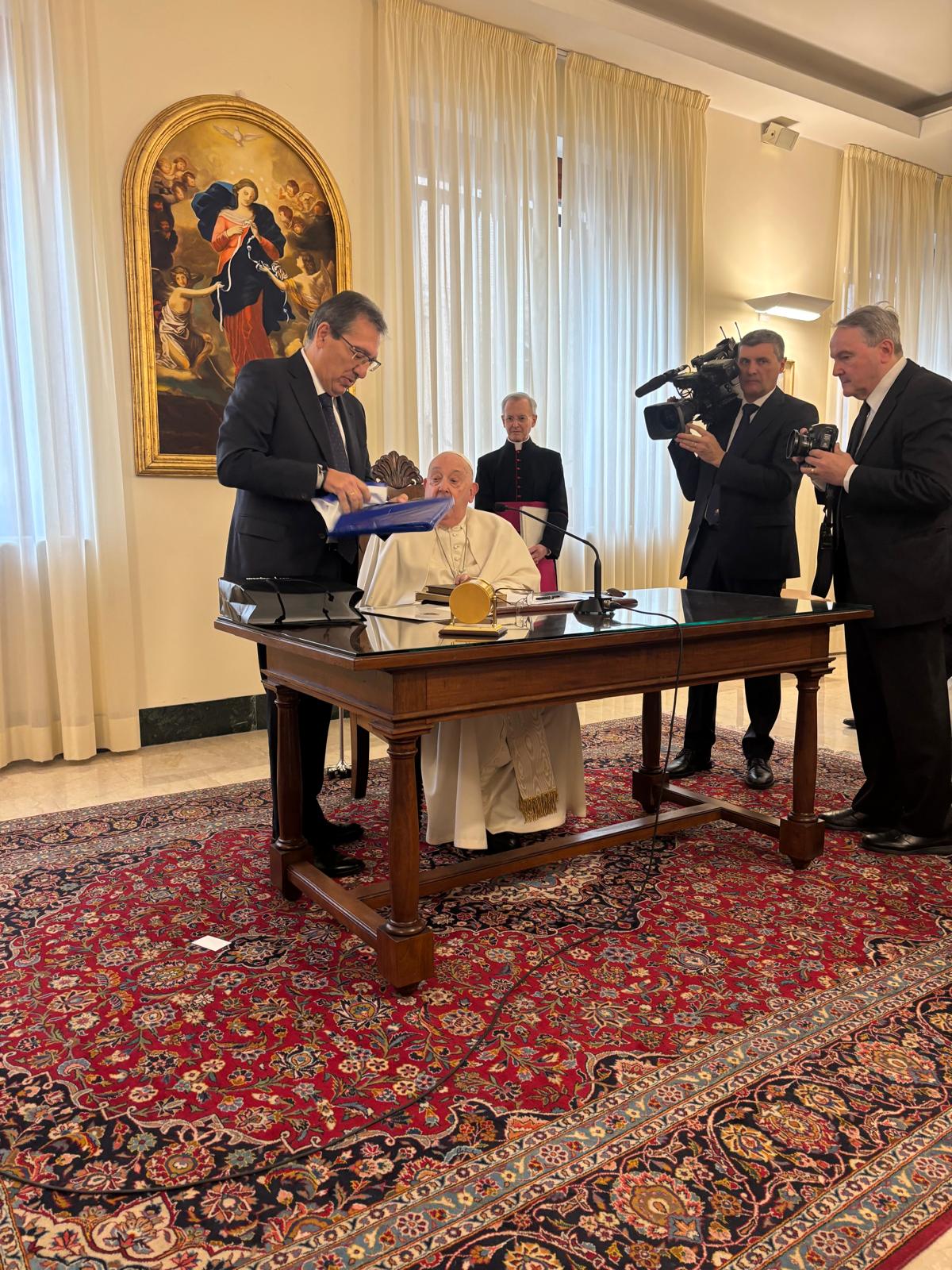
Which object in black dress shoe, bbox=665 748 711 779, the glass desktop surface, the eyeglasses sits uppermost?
the eyeglasses

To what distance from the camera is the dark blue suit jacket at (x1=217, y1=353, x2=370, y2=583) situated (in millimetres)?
2953

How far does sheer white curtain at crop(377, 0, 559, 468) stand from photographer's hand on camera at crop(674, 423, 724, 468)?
2.01 meters

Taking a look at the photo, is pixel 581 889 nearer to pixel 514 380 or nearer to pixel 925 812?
pixel 925 812

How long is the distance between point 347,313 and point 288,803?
162 centimetres

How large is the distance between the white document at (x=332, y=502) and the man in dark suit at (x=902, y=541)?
1.59 metres

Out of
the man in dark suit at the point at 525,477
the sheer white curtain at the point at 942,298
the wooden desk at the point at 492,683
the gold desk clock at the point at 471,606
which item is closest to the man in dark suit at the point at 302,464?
the wooden desk at the point at 492,683

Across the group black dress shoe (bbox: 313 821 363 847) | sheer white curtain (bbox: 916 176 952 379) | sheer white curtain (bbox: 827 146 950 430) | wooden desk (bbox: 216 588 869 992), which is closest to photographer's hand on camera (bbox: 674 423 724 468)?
wooden desk (bbox: 216 588 869 992)

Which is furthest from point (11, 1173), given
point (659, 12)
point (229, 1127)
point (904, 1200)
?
point (659, 12)

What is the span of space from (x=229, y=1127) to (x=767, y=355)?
363cm

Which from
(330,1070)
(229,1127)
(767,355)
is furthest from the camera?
(767,355)

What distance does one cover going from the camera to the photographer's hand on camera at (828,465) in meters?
3.28

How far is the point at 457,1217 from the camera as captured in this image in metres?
1.62

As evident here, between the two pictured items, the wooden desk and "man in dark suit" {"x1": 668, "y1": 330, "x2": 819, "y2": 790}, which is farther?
"man in dark suit" {"x1": 668, "y1": 330, "x2": 819, "y2": 790}

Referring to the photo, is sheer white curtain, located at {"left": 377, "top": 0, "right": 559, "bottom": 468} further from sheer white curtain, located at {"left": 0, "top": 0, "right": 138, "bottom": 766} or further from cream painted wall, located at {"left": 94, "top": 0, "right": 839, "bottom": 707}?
sheer white curtain, located at {"left": 0, "top": 0, "right": 138, "bottom": 766}
